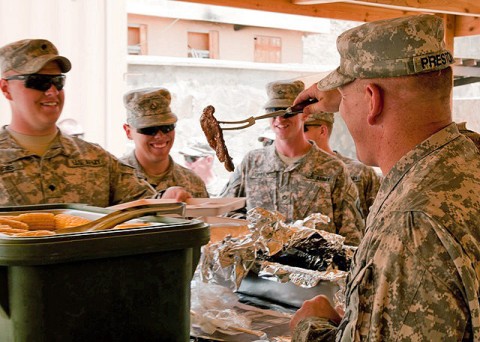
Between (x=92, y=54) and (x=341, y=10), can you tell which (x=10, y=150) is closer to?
(x=92, y=54)

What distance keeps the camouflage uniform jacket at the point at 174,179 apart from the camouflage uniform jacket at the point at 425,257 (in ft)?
9.18

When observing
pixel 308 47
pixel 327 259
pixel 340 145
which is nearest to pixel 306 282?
pixel 327 259

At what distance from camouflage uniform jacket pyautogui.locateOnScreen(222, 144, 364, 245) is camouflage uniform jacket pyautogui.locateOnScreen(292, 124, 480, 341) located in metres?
2.58

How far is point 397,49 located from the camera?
148cm

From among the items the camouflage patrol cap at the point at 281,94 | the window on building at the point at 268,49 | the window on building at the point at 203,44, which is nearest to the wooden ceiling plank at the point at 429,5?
the camouflage patrol cap at the point at 281,94

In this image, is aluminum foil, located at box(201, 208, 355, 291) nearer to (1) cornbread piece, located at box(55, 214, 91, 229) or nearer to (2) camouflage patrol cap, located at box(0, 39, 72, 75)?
(1) cornbread piece, located at box(55, 214, 91, 229)

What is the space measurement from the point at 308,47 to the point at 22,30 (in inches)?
393

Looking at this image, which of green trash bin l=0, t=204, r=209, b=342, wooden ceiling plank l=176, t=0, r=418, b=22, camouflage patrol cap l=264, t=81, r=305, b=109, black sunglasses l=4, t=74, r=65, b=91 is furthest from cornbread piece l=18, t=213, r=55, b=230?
camouflage patrol cap l=264, t=81, r=305, b=109

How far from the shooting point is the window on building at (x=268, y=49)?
12570mm

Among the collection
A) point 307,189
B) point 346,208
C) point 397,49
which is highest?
point 397,49

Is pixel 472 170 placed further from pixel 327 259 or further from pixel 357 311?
pixel 327 259

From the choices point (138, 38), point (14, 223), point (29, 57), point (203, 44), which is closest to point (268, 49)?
point (203, 44)

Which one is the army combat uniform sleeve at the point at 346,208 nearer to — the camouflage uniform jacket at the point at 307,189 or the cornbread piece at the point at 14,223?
the camouflage uniform jacket at the point at 307,189

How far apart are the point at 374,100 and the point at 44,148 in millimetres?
2097
